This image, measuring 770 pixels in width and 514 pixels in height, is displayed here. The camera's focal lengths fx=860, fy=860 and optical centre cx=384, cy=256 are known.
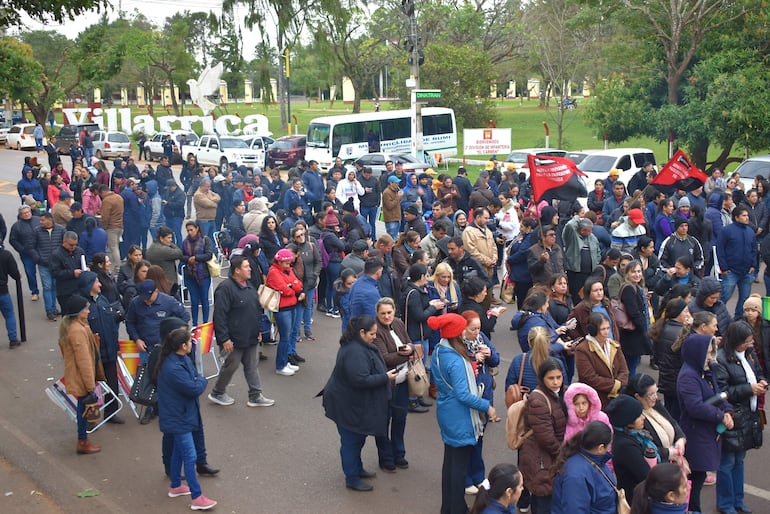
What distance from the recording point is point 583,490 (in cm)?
522

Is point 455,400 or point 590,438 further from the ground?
point 590,438

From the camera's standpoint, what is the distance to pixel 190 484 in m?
7.21

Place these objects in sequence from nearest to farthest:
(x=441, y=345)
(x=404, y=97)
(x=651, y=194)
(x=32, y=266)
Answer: (x=441, y=345) → (x=32, y=266) → (x=651, y=194) → (x=404, y=97)

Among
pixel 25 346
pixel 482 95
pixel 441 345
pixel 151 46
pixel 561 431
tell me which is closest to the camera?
pixel 561 431

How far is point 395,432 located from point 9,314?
6.71m

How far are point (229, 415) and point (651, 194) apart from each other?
9.36 metres

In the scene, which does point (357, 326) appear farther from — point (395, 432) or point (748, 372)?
point (748, 372)

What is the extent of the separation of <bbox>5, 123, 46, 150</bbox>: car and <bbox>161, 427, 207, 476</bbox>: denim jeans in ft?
152

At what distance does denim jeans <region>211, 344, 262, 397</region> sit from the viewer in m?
9.41

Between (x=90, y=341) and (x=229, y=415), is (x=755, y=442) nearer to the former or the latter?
(x=229, y=415)

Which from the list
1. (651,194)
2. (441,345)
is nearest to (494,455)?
(441,345)

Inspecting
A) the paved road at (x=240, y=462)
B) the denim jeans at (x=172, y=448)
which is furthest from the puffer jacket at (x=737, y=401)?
the denim jeans at (x=172, y=448)

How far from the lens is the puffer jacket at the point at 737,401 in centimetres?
678

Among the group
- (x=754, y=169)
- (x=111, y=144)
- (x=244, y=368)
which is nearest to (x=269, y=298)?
(x=244, y=368)
